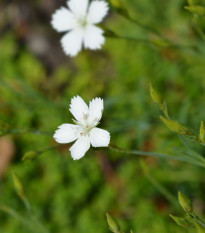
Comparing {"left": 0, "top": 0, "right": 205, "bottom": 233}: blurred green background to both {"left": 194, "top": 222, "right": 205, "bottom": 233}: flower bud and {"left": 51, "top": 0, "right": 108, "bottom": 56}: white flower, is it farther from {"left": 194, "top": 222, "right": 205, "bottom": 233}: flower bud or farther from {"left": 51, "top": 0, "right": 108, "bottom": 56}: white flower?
{"left": 194, "top": 222, "right": 205, "bottom": 233}: flower bud

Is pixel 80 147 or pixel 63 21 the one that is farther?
pixel 63 21

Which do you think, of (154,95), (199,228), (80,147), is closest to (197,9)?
(154,95)

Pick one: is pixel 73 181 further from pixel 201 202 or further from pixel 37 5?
pixel 37 5

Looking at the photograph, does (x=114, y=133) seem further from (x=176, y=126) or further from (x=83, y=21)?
(x=176, y=126)

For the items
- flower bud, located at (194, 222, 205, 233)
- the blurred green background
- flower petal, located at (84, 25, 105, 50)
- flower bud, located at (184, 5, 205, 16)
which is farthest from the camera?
the blurred green background

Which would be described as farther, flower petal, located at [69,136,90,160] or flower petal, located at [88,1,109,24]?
flower petal, located at [88,1,109,24]

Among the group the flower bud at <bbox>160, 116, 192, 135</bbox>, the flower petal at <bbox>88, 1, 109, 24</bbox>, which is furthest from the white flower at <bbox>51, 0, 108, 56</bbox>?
the flower bud at <bbox>160, 116, 192, 135</bbox>

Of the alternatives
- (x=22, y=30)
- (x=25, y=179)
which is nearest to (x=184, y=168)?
(x=25, y=179)
